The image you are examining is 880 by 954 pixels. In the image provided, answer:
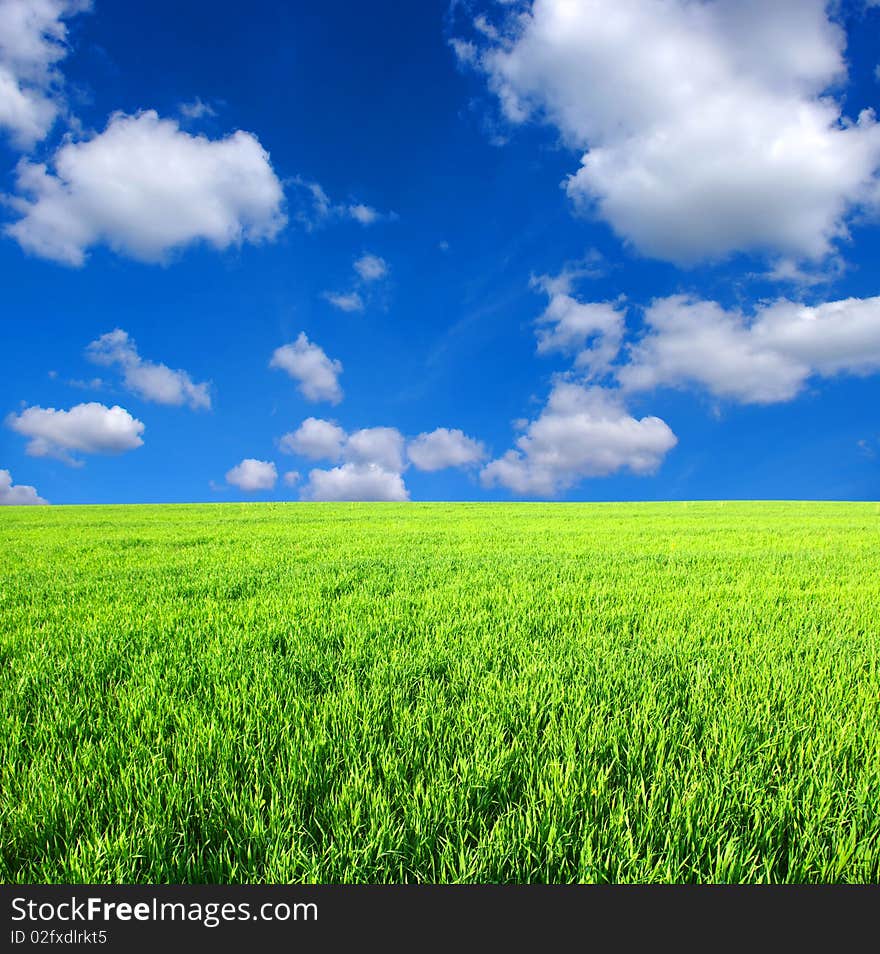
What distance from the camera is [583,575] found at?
8062mm

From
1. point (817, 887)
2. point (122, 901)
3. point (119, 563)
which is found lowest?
point (817, 887)

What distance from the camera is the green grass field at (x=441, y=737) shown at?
2029 millimetres

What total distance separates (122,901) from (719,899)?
2.15 meters

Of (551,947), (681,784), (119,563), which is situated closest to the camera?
(551,947)

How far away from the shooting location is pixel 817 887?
1.89 m

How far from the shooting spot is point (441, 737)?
111 inches

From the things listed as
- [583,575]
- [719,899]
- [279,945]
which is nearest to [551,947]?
[719,899]

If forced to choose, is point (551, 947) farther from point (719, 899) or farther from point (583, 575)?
point (583, 575)

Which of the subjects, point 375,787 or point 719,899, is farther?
point 375,787

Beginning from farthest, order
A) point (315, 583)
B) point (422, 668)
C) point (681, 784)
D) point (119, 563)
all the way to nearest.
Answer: point (119, 563)
point (315, 583)
point (422, 668)
point (681, 784)

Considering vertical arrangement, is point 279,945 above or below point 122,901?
below

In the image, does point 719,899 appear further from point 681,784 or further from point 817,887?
point 681,784

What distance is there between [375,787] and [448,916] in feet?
2.47

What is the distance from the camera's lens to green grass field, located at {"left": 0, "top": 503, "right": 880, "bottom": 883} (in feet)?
6.66
